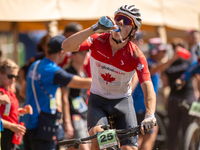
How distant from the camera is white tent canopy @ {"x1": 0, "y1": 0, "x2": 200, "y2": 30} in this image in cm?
626

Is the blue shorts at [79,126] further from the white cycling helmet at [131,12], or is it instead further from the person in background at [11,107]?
the white cycling helmet at [131,12]

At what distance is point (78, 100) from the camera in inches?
215

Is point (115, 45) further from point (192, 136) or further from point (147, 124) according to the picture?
point (192, 136)

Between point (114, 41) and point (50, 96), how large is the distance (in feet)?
4.77

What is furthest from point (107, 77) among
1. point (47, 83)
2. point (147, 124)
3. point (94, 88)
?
point (47, 83)

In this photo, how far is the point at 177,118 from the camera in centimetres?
693

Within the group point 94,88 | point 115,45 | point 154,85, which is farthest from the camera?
point 154,85

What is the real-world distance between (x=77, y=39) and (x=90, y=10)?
4.05 meters

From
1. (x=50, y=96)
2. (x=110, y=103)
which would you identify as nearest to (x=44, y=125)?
(x=50, y=96)

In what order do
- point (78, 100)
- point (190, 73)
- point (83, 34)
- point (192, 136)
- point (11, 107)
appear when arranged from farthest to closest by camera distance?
point (190, 73) < point (192, 136) < point (78, 100) < point (11, 107) < point (83, 34)

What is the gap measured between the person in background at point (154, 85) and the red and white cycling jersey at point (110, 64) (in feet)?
4.94

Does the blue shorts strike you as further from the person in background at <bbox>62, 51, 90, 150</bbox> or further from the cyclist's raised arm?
the cyclist's raised arm

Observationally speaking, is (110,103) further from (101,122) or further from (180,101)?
(180,101)

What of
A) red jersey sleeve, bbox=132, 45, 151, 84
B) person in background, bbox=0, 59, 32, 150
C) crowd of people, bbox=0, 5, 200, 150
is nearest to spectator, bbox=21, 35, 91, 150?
crowd of people, bbox=0, 5, 200, 150
